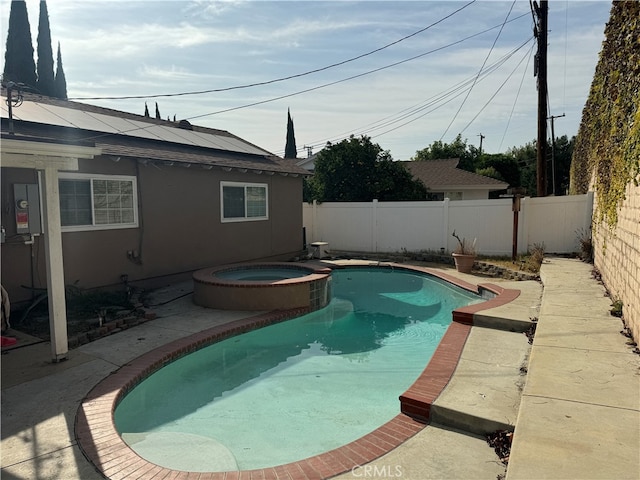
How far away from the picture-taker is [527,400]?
3361mm

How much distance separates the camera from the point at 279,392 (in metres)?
5.26

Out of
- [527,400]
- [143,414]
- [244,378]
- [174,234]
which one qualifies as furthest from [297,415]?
[174,234]

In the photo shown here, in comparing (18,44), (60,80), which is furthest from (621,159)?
(60,80)

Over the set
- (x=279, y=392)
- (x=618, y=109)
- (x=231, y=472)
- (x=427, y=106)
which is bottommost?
(x=279, y=392)

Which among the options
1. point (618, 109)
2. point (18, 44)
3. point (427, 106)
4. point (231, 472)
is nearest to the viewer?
point (231, 472)

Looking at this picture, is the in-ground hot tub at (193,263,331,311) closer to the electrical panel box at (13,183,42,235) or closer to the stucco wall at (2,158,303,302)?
the stucco wall at (2,158,303,302)

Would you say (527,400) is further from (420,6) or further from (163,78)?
(163,78)

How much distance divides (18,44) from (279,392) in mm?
37404

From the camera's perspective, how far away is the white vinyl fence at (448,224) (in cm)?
1258

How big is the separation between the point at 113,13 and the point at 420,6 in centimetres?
763

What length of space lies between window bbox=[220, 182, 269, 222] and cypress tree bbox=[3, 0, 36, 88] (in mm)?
27652

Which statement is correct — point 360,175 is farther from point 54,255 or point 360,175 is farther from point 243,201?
point 54,255

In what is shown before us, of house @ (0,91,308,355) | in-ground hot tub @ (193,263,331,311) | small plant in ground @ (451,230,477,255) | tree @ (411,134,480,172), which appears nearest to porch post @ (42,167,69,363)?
house @ (0,91,308,355)

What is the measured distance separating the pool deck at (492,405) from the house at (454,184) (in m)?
17.7
